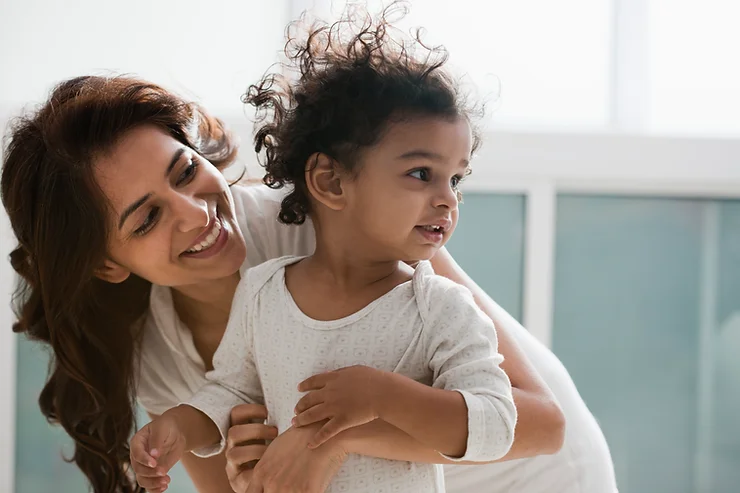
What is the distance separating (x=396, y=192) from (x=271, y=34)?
157 cm

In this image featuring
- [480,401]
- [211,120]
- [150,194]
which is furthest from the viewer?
[211,120]

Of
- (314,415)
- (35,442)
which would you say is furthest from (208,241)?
(35,442)

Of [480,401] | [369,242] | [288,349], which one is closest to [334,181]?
[369,242]

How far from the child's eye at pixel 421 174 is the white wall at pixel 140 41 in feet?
4.77

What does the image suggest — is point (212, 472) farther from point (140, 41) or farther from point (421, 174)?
point (140, 41)

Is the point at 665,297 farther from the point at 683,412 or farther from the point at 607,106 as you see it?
the point at 607,106

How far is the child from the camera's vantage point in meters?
1.01

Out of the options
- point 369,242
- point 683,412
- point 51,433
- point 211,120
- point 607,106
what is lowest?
point 51,433

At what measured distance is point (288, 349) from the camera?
1152 millimetres

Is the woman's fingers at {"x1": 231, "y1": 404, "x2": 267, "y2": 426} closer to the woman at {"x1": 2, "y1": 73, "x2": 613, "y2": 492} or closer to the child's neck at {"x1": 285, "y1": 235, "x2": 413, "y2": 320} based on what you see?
the woman at {"x1": 2, "y1": 73, "x2": 613, "y2": 492}

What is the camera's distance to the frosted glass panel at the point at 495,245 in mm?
2535

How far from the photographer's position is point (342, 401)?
3.28 ft

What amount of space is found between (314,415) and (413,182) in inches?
12.6

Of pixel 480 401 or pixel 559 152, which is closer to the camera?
pixel 480 401
